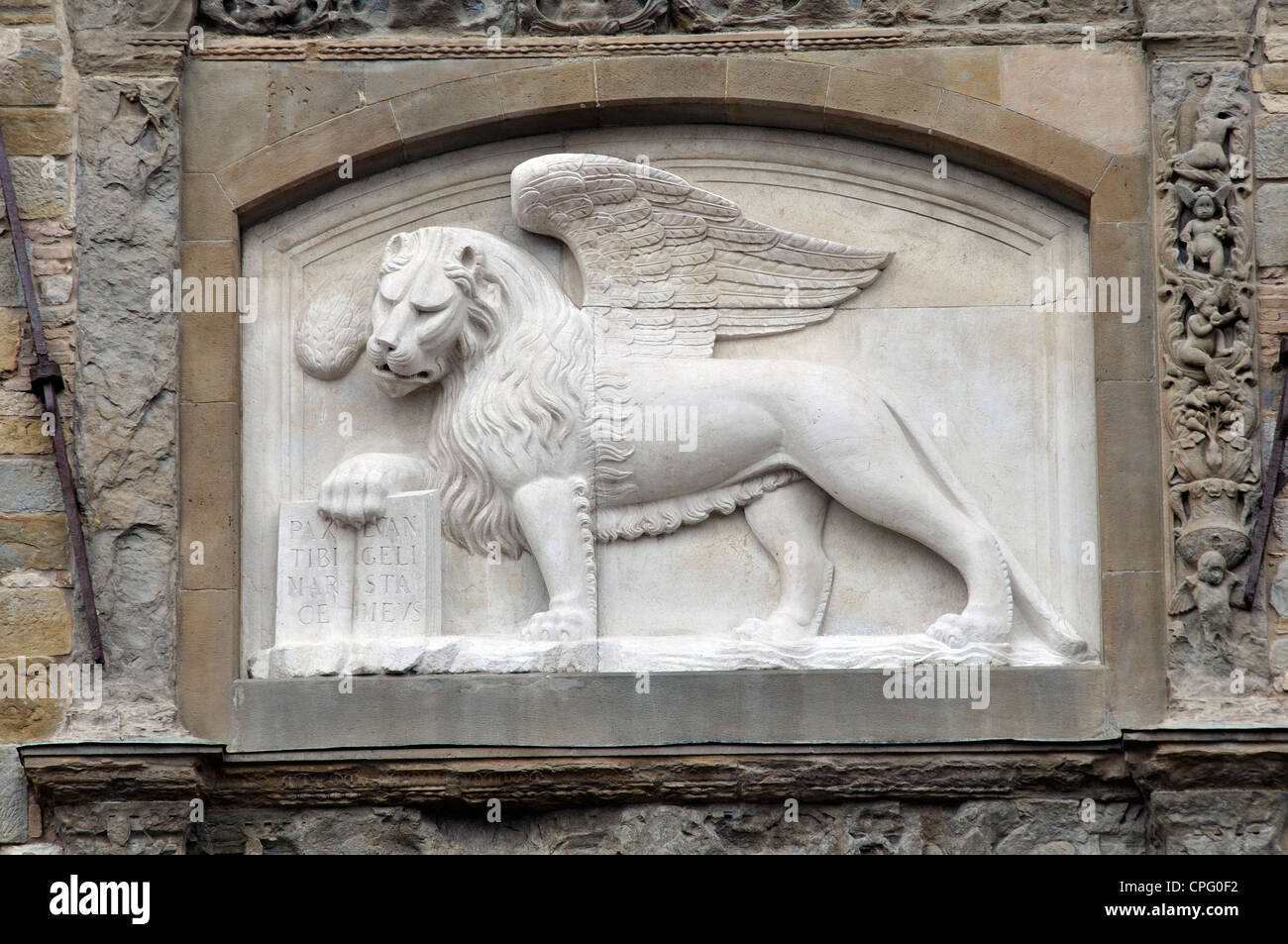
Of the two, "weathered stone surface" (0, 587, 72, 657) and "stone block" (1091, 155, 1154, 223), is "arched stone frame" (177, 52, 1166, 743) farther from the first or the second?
"weathered stone surface" (0, 587, 72, 657)

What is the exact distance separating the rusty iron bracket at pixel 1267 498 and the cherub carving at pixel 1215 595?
51 millimetres

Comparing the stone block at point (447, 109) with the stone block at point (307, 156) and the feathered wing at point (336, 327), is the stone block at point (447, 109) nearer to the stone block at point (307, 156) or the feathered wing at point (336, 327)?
the stone block at point (307, 156)

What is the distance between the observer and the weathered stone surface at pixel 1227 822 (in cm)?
855

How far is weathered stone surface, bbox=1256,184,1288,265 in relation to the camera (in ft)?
29.9

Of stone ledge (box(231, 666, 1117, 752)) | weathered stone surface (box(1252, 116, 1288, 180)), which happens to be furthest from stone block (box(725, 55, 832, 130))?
stone ledge (box(231, 666, 1117, 752))

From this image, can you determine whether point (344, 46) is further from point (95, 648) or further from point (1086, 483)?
point (1086, 483)

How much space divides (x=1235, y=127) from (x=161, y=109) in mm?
4172

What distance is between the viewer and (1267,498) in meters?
→ 8.84

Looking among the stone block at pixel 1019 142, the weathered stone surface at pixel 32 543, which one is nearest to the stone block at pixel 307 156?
the weathered stone surface at pixel 32 543

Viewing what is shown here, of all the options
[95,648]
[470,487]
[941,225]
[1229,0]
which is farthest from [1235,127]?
[95,648]

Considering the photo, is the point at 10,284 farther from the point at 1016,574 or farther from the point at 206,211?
the point at 1016,574

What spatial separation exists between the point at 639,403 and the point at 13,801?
2.78 meters

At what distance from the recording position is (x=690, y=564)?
920 cm

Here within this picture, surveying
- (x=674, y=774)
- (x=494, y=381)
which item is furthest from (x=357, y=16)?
(x=674, y=774)
